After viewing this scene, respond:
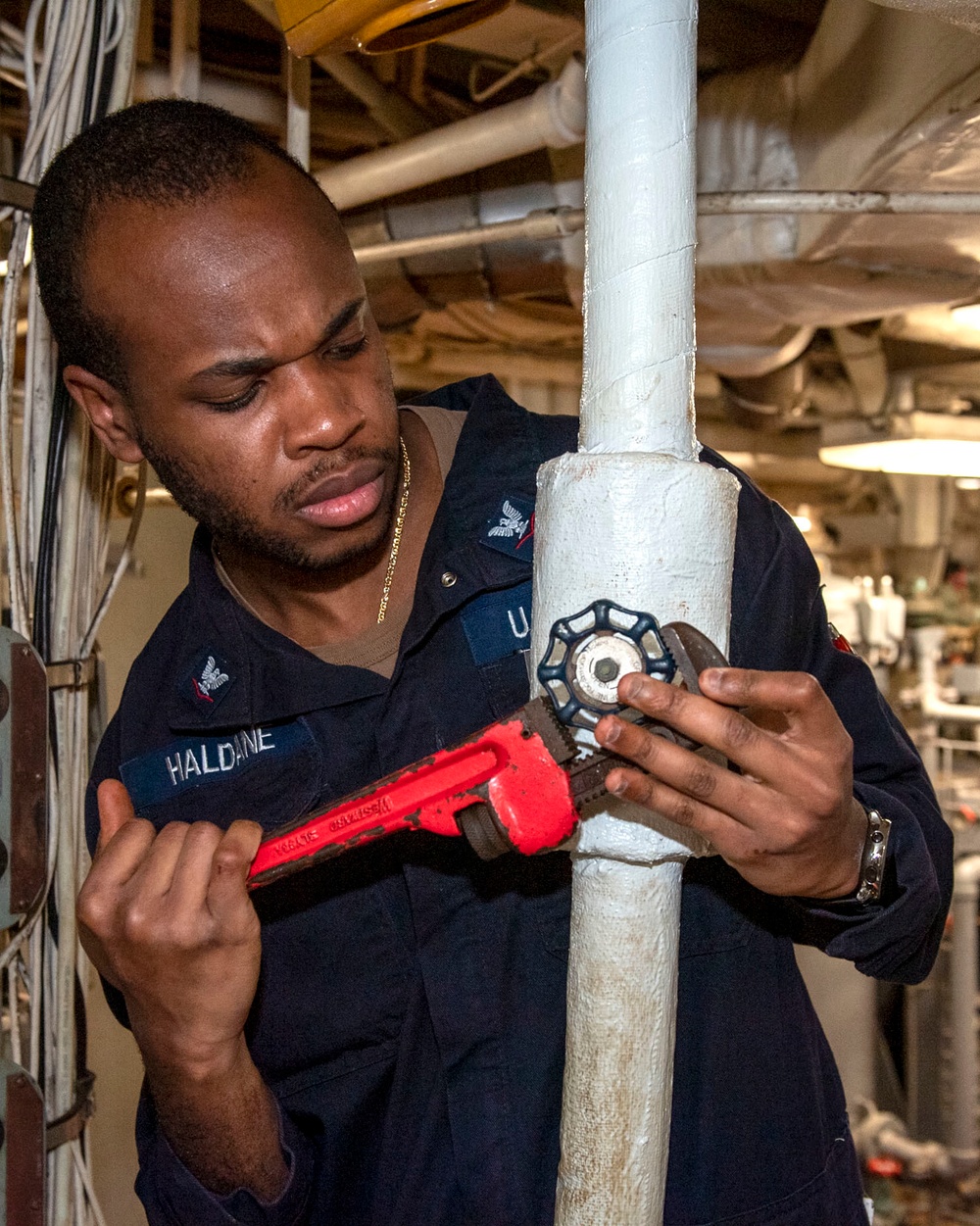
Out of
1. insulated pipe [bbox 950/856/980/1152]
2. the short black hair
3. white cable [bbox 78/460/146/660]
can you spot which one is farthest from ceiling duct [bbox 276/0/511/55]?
insulated pipe [bbox 950/856/980/1152]

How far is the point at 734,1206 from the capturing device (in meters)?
1.05

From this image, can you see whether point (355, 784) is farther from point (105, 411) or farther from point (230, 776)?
point (105, 411)

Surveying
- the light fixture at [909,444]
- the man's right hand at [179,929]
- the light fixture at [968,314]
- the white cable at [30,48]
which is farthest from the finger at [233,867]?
the light fixture at [909,444]

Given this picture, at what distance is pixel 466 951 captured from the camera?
1067 millimetres

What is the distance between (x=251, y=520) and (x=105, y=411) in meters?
0.23

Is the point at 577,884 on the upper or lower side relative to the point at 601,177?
lower

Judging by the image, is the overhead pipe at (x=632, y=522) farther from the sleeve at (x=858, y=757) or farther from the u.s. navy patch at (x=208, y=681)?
the u.s. navy patch at (x=208, y=681)

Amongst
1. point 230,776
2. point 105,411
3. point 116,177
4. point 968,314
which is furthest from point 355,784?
point 968,314

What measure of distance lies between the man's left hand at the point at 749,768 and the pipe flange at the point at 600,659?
0.02 metres

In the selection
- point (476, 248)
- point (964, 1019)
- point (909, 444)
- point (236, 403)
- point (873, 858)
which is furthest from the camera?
point (964, 1019)

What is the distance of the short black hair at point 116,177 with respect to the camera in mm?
1065

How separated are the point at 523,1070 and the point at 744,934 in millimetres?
256

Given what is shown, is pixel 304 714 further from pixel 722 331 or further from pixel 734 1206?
pixel 722 331

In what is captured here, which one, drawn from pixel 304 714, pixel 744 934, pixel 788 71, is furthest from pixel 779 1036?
pixel 788 71
